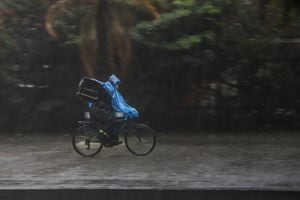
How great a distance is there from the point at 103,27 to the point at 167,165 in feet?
14.1

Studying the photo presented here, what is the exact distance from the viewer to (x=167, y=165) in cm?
992

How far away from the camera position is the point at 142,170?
9.48 m

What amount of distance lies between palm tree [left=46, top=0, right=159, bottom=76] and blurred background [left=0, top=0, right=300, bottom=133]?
22mm

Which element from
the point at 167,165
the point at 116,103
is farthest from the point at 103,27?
the point at 167,165

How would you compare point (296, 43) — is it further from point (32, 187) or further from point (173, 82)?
point (32, 187)

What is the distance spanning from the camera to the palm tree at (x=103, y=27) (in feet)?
42.1

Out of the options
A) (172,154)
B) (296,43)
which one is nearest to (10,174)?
(172,154)

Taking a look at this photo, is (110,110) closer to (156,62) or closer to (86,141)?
(86,141)

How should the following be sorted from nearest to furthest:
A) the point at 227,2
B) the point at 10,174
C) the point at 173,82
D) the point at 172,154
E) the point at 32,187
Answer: the point at 32,187 < the point at 10,174 < the point at 172,154 < the point at 227,2 < the point at 173,82

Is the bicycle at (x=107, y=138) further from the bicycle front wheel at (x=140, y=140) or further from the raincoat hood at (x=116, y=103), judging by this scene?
the raincoat hood at (x=116, y=103)

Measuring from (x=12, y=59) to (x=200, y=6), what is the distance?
451 cm

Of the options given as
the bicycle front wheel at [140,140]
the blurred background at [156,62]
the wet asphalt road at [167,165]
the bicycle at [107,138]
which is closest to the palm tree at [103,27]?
the blurred background at [156,62]

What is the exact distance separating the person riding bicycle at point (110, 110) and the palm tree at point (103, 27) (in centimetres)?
214

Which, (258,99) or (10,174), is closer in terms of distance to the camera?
(10,174)
